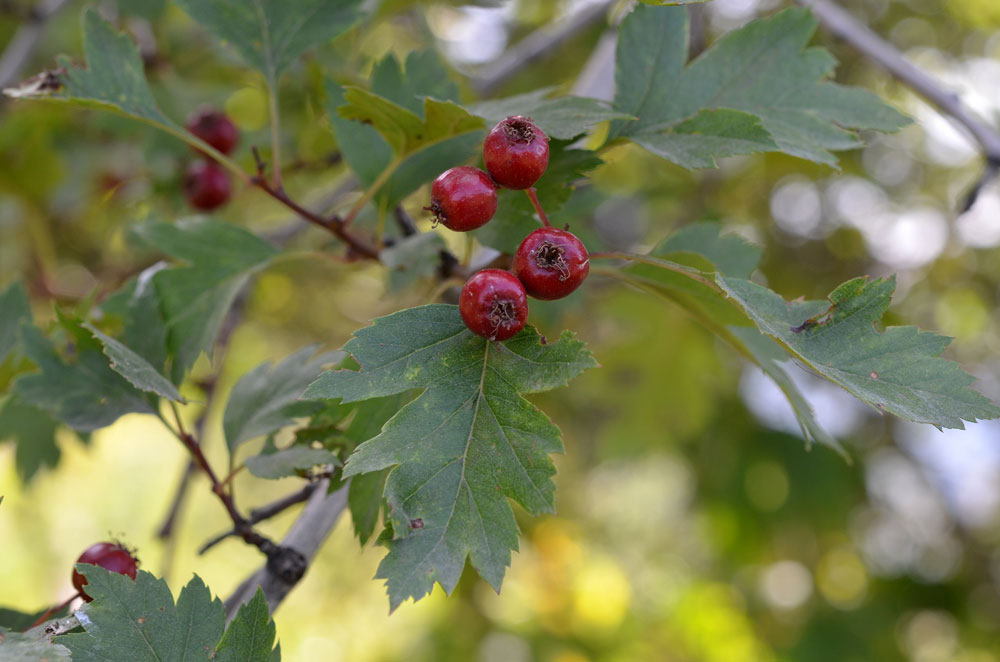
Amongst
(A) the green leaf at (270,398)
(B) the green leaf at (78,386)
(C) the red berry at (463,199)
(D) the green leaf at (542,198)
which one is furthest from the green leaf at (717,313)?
(B) the green leaf at (78,386)

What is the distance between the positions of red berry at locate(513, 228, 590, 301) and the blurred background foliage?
1258 mm

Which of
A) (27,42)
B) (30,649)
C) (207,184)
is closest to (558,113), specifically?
(30,649)

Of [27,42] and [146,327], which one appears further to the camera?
[27,42]

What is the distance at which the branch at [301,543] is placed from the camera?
95 cm

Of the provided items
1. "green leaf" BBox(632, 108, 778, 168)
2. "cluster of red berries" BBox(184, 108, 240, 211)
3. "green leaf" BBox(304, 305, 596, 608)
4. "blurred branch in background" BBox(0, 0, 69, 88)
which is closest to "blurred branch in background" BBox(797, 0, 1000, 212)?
"green leaf" BBox(632, 108, 778, 168)

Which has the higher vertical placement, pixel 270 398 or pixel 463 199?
pixel 463 199

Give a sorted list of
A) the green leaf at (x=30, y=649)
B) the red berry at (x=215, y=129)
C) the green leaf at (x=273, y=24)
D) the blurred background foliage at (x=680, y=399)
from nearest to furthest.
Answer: the green leaf at (x=30, y=649) < the green leaf at (x=273, y=24) < the red berry at (x=215, y=129) < the blurred background foliage at (x=680, y=399)

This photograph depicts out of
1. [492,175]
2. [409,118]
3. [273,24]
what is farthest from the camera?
[273,24]

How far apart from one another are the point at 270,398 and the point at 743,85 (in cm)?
80

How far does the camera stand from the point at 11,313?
125cm

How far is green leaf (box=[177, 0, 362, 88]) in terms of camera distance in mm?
1215

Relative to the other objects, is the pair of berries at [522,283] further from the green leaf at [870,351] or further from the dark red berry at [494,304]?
the green leaf at [870,351]

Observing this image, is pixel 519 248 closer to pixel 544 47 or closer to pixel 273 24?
pixel 273 24

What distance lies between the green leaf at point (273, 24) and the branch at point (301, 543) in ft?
2.33
